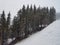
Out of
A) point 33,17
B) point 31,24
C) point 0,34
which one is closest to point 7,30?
point 0,34

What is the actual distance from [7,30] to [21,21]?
40 cm

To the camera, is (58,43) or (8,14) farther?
(8,14)

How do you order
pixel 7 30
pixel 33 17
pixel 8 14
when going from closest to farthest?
pixel 33 17
pixel 7 30
pixel 8 14

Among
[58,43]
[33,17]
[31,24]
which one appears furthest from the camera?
[31,24]

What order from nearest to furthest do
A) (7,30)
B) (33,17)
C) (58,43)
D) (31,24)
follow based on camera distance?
(58,43) → (33,17) → (31,24) → (7,30)

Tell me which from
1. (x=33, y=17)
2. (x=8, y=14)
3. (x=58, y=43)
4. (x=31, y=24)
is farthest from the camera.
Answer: (x=8, y=14)

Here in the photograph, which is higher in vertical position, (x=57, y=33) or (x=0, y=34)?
(x=57, y=33)

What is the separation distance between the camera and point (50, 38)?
416 millimetres

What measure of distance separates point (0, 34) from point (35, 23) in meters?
0.50

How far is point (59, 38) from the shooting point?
15.7 inches

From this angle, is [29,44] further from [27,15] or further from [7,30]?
[7,30]

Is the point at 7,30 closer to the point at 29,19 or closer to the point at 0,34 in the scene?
the point at 0,34

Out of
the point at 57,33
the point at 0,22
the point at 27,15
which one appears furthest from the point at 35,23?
the point at 57,33

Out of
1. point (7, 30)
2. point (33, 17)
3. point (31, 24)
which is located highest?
point (33, 17)
